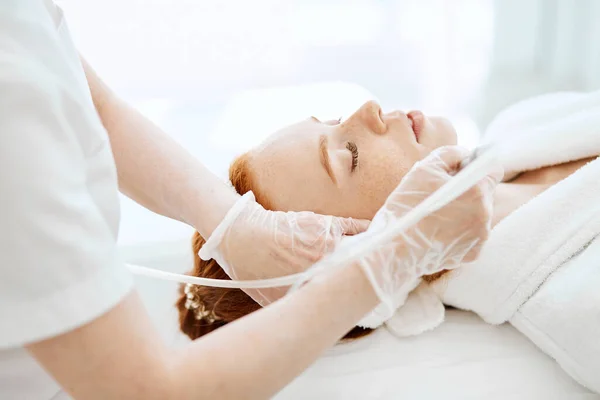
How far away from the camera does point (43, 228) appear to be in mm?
723

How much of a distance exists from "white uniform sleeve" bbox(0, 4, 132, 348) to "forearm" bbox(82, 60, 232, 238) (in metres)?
0.41

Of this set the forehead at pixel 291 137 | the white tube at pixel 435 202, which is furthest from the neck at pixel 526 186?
the white tube at pixel 435 202

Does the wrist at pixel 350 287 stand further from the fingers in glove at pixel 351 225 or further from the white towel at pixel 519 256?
the white towel at pixel 519 256

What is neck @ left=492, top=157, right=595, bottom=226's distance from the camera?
4.59ft

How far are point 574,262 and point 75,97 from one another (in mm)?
965

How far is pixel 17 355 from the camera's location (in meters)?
0.99

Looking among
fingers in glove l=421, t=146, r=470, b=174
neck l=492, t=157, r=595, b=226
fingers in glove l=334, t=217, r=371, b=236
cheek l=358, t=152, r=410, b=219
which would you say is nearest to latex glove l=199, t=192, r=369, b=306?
fingers in glove l=334, t=217, r=371, b=236

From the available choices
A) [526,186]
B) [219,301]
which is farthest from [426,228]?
[526,186]

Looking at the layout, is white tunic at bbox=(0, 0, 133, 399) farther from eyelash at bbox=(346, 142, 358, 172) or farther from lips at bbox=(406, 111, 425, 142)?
lips at bbox=(406, 111, 425, 142)

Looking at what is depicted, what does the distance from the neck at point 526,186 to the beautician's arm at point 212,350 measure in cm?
64

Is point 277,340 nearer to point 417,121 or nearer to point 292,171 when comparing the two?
point 292,171

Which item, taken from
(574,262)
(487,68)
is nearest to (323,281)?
(574,262)

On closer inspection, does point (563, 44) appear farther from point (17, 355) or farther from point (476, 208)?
point (17, 355)

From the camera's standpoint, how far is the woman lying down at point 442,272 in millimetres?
1186
